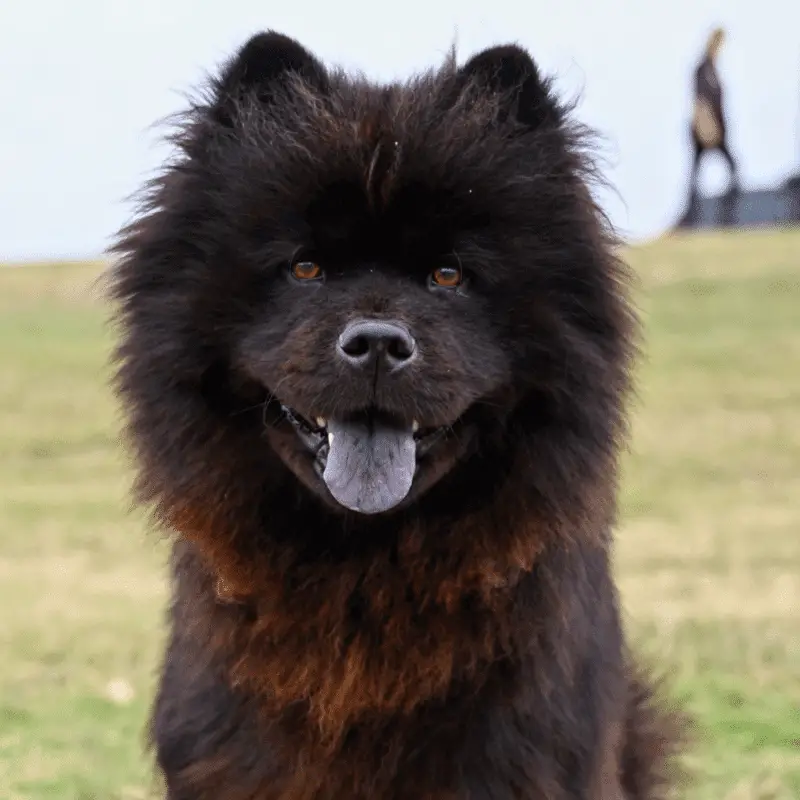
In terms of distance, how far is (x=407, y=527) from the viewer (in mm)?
3121

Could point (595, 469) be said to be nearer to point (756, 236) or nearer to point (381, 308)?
point (381, 308)

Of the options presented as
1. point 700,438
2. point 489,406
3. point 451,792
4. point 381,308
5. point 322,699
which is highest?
point 381,308

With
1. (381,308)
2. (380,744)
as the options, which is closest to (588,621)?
(380,744)

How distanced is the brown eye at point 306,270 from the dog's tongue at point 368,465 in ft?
1.25

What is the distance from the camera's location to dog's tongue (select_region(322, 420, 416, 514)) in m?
2.89

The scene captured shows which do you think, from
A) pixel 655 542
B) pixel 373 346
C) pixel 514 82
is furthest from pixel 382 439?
pixel 655 542

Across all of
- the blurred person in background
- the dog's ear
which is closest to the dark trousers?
the blurred person in background

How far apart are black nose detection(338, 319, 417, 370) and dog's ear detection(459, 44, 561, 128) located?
0.83m

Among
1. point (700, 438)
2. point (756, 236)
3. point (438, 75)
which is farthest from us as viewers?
point (756, 236)

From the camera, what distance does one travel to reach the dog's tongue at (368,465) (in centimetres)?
289

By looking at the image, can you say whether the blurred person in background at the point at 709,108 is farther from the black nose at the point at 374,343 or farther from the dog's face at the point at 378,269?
the black nose at the point at 374,343

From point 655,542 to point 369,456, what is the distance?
6.37 metres

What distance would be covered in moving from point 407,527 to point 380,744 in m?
0.57

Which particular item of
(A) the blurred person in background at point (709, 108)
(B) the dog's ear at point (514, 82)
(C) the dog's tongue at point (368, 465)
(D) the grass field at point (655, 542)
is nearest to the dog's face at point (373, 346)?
(C) the dog's tongue at point (368, 465)
